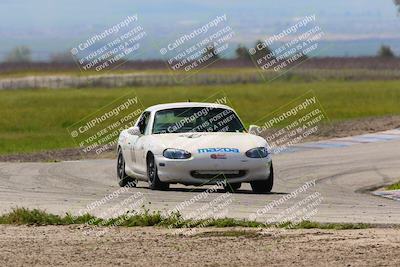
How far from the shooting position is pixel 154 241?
13039 mm

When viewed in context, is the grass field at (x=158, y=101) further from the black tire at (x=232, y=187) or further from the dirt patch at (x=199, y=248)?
the dirt patch at (x=199, y=248)

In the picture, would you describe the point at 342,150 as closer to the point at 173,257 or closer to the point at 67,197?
the point at 67,197

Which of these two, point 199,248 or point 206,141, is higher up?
point 199,248

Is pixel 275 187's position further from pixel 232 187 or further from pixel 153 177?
pixel 153 177

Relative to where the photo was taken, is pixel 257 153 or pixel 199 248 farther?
pixel 257 153

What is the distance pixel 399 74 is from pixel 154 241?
3860 inches

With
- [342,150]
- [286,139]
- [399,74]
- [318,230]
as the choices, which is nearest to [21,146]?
[286,139]

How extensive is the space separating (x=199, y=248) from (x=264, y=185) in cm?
764

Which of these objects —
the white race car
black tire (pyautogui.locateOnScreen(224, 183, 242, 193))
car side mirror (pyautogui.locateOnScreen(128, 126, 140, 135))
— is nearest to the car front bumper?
the white race car

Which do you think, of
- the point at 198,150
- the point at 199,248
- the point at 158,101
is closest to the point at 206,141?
the point at 198,150

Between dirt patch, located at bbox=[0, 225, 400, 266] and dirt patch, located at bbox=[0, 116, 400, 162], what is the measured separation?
684 inches

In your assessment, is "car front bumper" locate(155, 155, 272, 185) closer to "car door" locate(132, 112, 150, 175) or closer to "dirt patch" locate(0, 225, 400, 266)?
"car door" locate(132, 112, 150, 175)

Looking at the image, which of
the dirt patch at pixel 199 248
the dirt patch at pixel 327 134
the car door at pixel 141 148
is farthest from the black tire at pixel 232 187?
the dirt patch at pixel 327 134

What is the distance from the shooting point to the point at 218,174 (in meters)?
19.6
